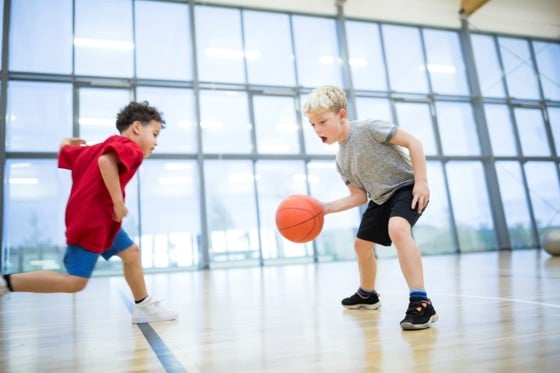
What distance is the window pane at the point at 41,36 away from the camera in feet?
18.9

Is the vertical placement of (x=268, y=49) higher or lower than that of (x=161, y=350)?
higher

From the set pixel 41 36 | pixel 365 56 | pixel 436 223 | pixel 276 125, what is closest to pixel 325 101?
pixel 276 125

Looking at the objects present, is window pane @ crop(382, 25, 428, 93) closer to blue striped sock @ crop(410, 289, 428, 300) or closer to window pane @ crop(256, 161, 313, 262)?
window pane @ crop(256, 161, 313, 262)

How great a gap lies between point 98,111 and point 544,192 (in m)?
8.18

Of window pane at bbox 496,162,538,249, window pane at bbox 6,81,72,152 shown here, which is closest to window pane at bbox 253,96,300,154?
window pane at bbox 6,81,72,152

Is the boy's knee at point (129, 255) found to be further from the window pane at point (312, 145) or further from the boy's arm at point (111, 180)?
the window pane at point (312, 145)

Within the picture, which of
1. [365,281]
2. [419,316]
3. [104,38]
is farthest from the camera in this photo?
[104,38]

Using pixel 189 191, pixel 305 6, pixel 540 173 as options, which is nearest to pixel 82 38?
pixel 189 191

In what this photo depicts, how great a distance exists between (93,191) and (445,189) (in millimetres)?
6996

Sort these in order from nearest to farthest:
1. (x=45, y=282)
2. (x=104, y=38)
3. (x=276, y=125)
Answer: (x=45, y=282)
(x=104, y=38)
(x=276, y=125)

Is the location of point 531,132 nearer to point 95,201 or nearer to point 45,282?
point 95,201

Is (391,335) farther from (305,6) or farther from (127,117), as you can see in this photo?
A: (305,6)

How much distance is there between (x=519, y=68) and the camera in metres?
8.48

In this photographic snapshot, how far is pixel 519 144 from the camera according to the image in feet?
26.4
